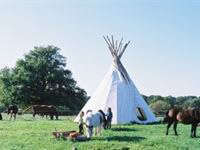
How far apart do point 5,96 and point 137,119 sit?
132 ft

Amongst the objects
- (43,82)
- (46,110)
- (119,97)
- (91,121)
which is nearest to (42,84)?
(43,82)

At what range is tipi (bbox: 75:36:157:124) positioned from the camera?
127 ft

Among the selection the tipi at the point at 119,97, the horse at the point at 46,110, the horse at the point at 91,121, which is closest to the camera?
the horse at the point at 91,121

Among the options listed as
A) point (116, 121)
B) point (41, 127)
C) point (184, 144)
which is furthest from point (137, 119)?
point (184, 144)

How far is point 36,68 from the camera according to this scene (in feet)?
249

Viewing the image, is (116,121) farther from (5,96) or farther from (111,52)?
(5,96)

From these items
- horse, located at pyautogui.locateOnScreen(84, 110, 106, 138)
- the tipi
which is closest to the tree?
the tipi

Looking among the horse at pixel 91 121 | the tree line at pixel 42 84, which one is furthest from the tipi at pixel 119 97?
the tree line at pixel 42 84

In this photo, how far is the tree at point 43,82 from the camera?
7412 cm

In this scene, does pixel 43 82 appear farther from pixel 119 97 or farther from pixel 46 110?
pixel 119 97

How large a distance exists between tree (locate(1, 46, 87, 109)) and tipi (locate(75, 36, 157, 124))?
34369mm

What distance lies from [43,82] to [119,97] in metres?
37.5

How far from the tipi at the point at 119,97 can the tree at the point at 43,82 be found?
3437 centimetres

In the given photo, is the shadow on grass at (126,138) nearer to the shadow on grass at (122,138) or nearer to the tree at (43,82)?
the shadow on grass at (122,138)
